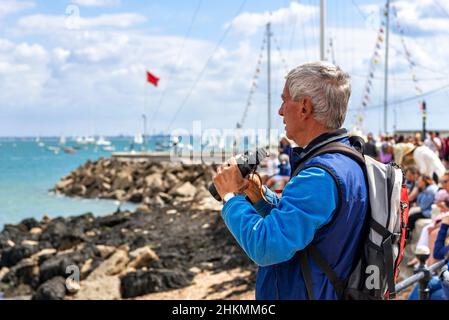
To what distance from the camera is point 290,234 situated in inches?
78.6

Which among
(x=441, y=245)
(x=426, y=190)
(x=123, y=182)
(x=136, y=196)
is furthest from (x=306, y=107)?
(x=123, y=182)

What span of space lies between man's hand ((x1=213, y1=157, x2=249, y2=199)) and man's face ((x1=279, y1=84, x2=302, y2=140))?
235 millimetres

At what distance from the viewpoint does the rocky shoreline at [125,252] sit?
455 inches

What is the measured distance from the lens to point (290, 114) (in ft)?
7.33

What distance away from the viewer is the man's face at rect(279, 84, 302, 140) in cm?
222

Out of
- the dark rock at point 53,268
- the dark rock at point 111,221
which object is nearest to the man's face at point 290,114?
the dark rock at point 53,268

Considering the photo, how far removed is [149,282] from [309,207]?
381 inches

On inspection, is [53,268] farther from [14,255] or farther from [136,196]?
[136,196]

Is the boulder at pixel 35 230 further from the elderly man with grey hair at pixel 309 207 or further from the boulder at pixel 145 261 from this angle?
the elderly man with grey hair at pixel 309 207

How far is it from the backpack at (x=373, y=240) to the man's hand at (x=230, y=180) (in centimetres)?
21

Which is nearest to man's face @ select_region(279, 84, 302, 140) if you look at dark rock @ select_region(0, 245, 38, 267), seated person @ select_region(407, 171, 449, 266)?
seated person @ select_region(407, 171, 449, 266)

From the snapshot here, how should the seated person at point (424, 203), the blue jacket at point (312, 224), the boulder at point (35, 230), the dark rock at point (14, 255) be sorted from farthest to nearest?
the boulder at point (35, 230), the dark rock at point (14, 255), the seated person at point (424, 203), the blue jacket at point (312, 224)
